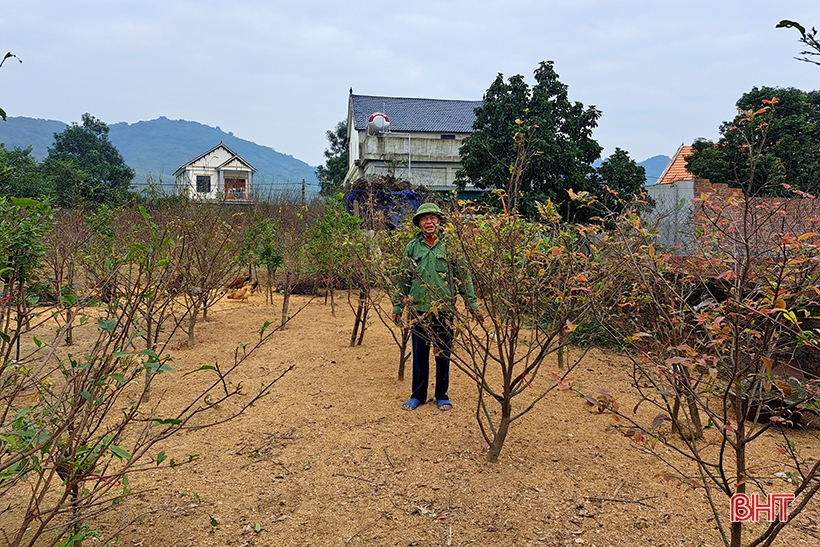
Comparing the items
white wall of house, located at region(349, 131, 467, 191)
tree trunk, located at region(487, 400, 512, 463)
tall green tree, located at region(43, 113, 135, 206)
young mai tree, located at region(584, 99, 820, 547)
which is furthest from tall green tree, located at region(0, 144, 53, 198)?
young mai tree, located at region(584, 99, 820, 547)

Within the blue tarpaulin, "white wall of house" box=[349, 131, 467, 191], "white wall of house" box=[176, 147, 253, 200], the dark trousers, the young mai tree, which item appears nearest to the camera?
the young mai tree

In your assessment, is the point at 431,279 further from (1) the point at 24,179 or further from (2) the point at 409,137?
(2) the point at 409,137

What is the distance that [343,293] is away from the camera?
9625 mm

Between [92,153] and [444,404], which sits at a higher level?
[92,153]

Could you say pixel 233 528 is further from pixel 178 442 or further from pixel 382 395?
pixel 382 395

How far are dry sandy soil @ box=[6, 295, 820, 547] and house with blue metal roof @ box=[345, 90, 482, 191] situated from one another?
11.7 m

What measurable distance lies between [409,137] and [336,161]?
11.8m

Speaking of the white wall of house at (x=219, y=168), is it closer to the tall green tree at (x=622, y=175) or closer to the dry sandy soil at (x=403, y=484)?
the tall green tree at (x=622, y=175)

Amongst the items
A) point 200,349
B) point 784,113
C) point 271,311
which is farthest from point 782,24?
point 784,113

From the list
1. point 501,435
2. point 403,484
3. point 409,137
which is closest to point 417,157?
point 409,137

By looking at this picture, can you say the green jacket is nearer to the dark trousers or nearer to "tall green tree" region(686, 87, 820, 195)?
the dark trousers

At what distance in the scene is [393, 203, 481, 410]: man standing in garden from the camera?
3.21m

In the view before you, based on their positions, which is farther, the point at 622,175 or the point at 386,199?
the point at 386,199

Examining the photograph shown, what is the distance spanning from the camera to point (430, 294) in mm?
3391
